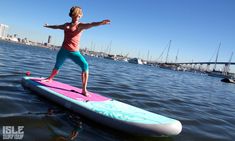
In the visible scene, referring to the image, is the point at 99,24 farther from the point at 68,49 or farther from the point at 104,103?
the point at 104,103

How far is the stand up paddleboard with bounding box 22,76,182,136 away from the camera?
451 cm

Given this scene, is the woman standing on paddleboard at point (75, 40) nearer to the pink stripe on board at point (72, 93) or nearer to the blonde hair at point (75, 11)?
the blonde hair at point (75, 11)

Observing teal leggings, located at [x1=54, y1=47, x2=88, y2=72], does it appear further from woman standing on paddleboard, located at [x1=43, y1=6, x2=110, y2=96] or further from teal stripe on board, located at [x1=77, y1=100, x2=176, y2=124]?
teal stripe on board, located at [x1=77, y1=100, x2=176, y2=124]

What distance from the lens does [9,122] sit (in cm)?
445

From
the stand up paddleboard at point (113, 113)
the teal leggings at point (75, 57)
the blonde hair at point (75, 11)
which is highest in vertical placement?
the blonde hair at point (75, 11)

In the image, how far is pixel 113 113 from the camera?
493 cm

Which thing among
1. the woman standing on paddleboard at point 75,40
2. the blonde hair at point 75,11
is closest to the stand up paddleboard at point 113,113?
the woman standing on paddleboard at point 75,40

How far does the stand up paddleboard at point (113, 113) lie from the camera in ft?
14.8

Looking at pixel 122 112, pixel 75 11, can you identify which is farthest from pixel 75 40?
pixel 122 112

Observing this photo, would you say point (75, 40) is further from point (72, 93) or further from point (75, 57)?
point (72, 93)

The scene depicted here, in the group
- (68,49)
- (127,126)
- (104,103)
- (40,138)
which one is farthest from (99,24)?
(40,138)

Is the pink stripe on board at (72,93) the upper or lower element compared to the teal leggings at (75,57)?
lower

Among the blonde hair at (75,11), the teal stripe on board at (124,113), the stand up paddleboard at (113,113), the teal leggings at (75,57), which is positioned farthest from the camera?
the teal leggings at (75,57)

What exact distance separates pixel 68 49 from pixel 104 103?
5.23ft
